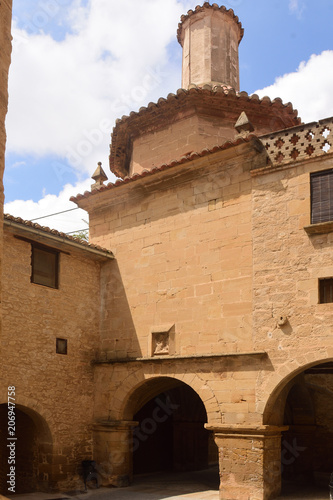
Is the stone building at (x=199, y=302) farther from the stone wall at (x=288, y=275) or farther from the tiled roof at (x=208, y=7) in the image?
the tiled roof at (x=208, y=7)

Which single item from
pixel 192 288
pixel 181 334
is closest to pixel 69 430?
pixel 181 334

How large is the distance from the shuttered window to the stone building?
3 centimetres

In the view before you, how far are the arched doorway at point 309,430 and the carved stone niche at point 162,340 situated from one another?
3.49m

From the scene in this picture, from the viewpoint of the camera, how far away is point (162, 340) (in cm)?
1139

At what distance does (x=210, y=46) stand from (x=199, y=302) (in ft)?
25.3

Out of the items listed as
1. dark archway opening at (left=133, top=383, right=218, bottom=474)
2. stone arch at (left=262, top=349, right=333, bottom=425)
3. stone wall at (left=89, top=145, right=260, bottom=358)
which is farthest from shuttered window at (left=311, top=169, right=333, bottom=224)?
dark archway opening at (left=133, top=383, right=218, bottom=474)

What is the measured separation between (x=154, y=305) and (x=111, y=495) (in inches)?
150

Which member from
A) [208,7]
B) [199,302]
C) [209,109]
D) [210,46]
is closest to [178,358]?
[199,302]

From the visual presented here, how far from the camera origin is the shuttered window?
32.1 feet

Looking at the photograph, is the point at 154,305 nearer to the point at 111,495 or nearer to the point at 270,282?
the point at 270,282

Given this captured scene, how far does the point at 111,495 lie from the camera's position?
1052cm

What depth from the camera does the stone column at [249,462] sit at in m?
9.41

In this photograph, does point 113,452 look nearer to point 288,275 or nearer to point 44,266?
point 44,266

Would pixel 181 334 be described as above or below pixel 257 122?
below
